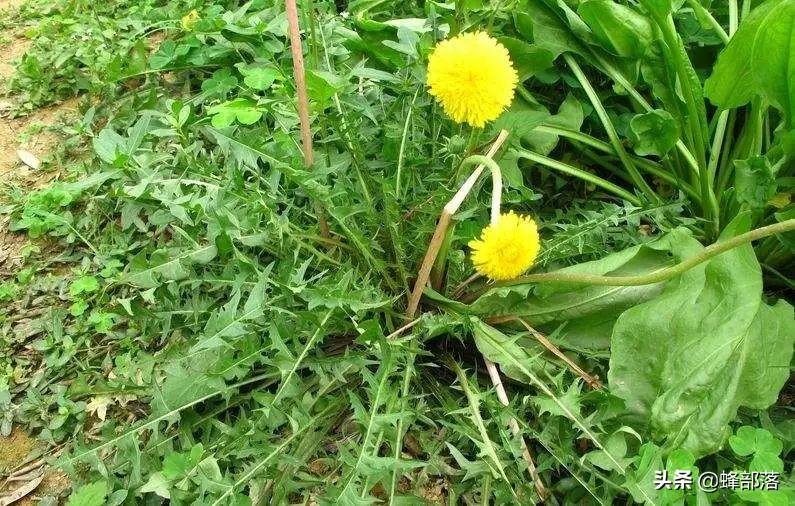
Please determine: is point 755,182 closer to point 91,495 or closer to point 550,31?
point 550,31

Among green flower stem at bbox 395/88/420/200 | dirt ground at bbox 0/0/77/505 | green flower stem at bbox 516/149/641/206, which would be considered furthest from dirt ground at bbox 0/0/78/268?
green flower stem at bbox 516/149/641/206

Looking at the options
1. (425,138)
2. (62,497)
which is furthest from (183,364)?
(425,138)

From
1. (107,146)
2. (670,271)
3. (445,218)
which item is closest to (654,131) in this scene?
(670,271)

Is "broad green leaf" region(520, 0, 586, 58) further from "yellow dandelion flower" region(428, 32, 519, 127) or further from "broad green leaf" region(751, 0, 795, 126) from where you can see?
"yellow dandelion flower" region(428, 32, 519, 127)

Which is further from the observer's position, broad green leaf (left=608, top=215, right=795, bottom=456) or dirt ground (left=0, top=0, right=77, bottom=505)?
dirt ground (left=0, top=0, right=77, bottom=505)

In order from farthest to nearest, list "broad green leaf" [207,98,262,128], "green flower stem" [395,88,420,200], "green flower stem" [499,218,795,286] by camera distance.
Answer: "broad green leaf" [207,98,262,128] → "green flower stem" [395,88,420,200] → "green flower stem" [499,218,795,286]

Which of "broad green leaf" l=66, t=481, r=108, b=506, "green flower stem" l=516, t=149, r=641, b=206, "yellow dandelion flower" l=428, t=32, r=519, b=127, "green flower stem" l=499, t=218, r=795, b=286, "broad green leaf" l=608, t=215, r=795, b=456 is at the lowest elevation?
"broad green leaf" l=66, t=481, r=108, b=506

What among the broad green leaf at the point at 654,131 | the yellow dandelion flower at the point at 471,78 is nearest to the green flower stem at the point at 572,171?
the broad green leaf at the point at 654,131
